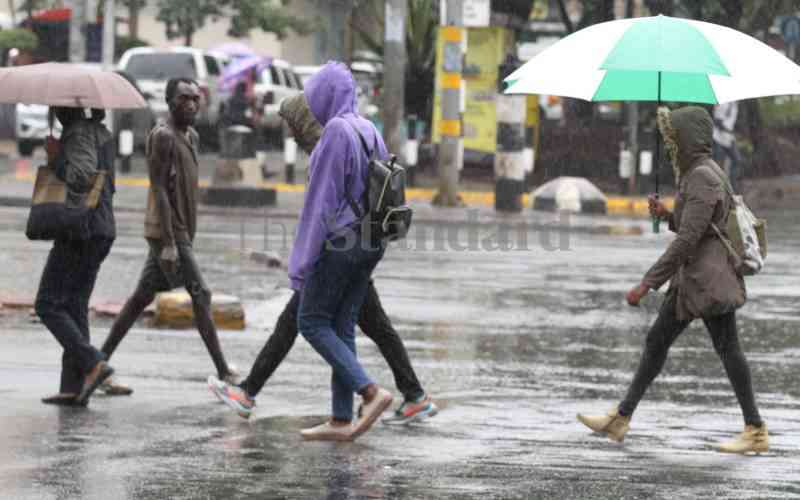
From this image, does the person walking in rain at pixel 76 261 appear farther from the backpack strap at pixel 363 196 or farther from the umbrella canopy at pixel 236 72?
the umbrella canopy at pixel 236 72

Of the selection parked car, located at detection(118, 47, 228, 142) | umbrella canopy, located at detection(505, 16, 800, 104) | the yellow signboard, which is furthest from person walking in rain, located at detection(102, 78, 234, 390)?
parked car, located at detection(118, 47, 228, 142)

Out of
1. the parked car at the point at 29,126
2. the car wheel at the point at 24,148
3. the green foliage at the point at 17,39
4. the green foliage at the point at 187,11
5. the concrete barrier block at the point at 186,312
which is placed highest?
the concrete barrier block at the point at 186,312

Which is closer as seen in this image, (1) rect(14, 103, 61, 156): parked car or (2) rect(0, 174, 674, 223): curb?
(2) rect(0, 174, 674, 223): curb

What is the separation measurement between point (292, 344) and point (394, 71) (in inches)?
779

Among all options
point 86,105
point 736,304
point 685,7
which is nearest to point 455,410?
point 736,304

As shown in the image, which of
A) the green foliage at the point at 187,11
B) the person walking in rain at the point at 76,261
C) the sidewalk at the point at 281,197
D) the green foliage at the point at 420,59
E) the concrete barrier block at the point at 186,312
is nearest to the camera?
the person walking in rain at the point at 76,261

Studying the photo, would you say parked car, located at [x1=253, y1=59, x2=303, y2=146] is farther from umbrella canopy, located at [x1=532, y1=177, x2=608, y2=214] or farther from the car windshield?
umbrella canopy, located at [x1=532, y1=177, x2=608, y2=214]

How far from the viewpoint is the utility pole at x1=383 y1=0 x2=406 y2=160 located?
95.8 ft

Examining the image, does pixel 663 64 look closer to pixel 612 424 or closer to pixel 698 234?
pixel 698 234

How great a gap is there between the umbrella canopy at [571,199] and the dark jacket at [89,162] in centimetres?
1804

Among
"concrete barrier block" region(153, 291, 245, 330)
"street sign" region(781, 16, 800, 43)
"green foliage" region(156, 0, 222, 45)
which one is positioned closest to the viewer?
"concrete barrier block" region(153, 291, 245, 330)

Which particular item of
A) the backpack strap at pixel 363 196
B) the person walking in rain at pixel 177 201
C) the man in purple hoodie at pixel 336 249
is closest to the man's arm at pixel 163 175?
the person walking in rain at pixel 177 201

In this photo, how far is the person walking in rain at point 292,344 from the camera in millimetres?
9992

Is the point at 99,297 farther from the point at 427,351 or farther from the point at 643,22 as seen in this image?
the point at 643,22
